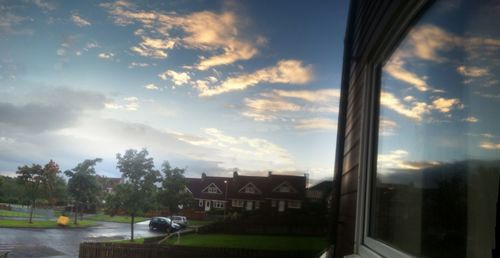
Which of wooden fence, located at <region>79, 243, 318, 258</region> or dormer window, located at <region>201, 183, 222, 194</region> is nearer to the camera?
wooden fence, located at <region>79, 243, 318, 258</region>

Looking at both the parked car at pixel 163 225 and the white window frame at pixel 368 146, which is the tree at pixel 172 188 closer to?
the parked car at pixel 163 225

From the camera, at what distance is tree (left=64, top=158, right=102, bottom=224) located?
1.04 m

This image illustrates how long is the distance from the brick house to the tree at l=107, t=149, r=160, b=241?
0.13 metres

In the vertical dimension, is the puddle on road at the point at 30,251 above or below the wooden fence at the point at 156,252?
above

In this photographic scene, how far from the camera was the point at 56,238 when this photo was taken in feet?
3.44

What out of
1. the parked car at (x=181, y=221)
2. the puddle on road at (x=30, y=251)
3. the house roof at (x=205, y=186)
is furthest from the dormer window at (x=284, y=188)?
the puddle on road at (x=30, y=251)

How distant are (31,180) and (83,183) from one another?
0.12 metres

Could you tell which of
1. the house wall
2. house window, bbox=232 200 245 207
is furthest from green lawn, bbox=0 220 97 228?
the house wall

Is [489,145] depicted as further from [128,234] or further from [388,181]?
[128,234]

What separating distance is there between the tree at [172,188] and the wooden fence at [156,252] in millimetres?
126

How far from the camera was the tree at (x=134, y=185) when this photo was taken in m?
1.12

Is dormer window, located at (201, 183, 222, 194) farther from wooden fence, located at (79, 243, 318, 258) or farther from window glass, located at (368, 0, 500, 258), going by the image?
window glass, located at (368, 0, 500, 258)

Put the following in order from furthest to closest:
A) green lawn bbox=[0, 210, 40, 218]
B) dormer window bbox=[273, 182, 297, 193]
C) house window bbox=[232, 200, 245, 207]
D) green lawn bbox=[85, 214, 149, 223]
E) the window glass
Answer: dormer window bbox=[273, 182, 297, 193] → house window bbox=[232, 200, 245, 207] → green lawn bbox=[85, 214, 149, 223] → green lawn bbox=[0, 210, 40, 218] → the window glass

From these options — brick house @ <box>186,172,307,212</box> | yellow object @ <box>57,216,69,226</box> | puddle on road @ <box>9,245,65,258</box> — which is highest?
brick house @ <box>186,172,307,212</box>
